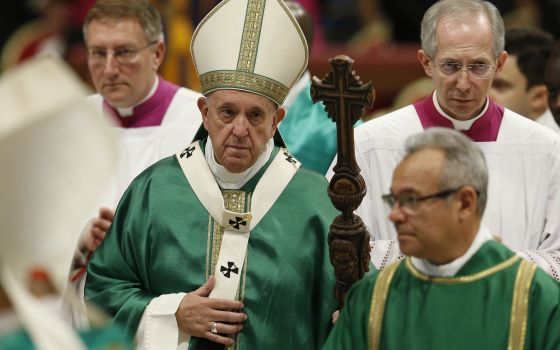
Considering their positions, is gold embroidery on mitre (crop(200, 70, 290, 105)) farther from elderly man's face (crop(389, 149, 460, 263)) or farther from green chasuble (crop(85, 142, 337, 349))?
elderly man's face (crop(389, 149, 460, 263))

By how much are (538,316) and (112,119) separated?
2.92m

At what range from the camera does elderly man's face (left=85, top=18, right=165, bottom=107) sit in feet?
22.2

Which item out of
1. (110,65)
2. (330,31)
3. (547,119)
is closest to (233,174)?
(110,65)

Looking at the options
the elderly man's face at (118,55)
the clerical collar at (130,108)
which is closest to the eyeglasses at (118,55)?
the elderly man's face at (118,55)

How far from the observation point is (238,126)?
545 centimetres

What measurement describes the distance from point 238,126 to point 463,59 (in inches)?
39.9

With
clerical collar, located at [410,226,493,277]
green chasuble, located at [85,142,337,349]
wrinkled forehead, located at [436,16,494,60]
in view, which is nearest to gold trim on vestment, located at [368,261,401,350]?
clerical collar, located at [410,226,493,277]

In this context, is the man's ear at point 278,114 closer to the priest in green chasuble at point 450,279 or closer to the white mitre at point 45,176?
the priest in green chasuble at point 450,279

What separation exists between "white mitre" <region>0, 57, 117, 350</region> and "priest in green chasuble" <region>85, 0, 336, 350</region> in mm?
1710

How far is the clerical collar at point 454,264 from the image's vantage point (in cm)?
484

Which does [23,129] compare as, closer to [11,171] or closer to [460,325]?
[11,171]

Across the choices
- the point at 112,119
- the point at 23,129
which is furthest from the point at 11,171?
the point at 112,119

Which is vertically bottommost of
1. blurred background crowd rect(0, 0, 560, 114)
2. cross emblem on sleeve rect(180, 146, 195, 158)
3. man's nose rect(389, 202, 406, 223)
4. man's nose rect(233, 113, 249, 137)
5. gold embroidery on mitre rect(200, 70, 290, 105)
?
man's nose rect(389, 202, 406, 223)

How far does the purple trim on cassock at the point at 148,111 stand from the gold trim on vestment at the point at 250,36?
1307 millimetres
